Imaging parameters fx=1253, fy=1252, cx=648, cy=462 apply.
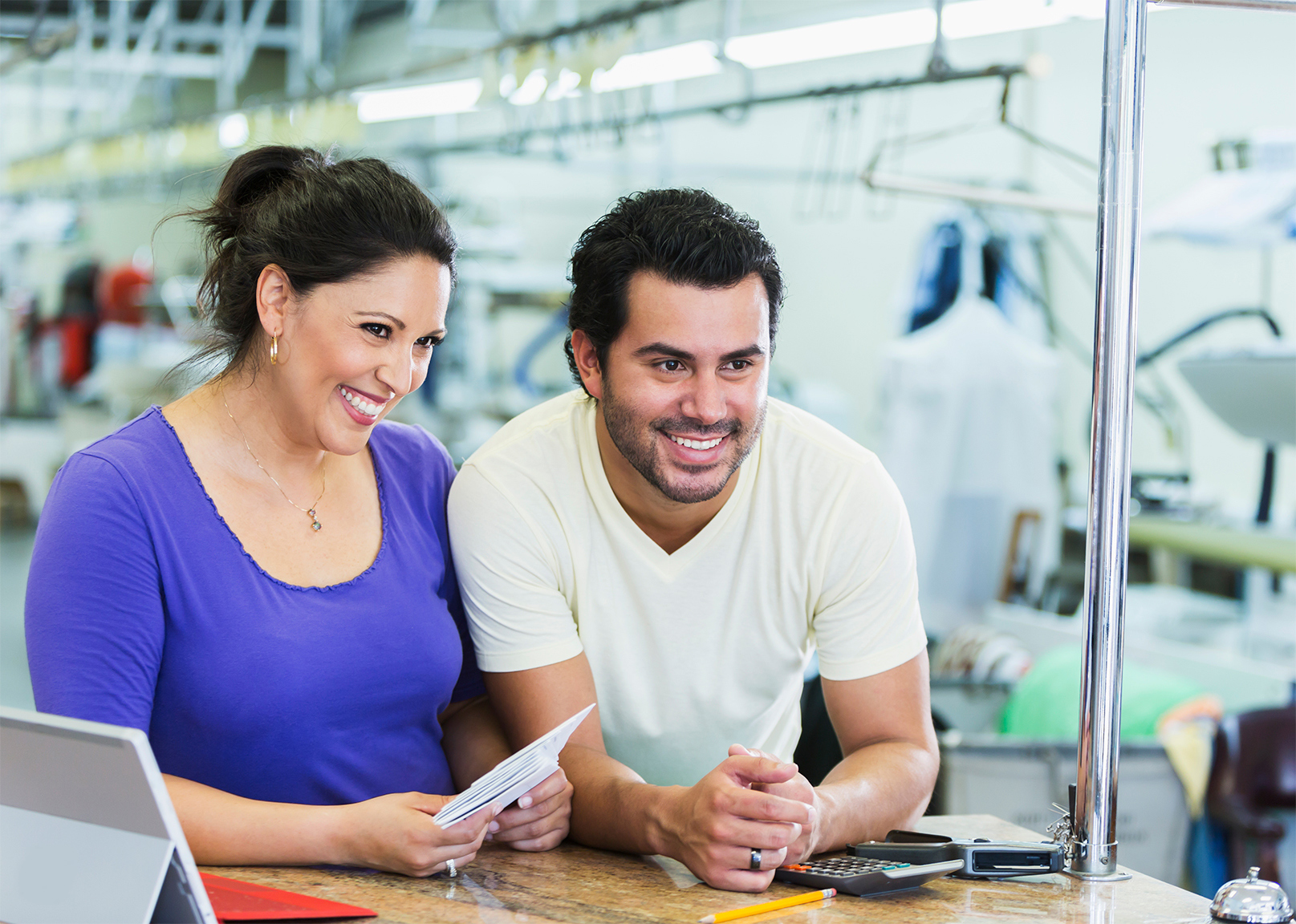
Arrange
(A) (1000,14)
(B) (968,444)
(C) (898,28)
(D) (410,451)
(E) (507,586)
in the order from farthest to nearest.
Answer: (B) (968,444) → (C) (898,28) → (A) (1000,14) → (D) (410,451) → (E) (507,586)

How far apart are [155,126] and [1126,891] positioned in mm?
6415

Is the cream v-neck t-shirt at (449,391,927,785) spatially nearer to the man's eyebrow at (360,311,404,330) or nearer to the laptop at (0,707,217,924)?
the man's eyebrow at (360,311,404,330)

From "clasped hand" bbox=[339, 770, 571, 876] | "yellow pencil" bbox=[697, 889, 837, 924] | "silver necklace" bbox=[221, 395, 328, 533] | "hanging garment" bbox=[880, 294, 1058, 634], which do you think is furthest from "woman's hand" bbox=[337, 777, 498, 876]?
"hanging garment" bbox=[880, 294, 1058, 634]

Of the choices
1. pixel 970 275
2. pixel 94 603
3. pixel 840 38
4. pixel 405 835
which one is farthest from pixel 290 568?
pixel 970 275

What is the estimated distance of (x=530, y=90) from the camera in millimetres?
3703

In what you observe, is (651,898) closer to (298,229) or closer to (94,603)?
(94,603)

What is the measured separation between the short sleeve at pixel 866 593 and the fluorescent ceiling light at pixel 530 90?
2211 mm

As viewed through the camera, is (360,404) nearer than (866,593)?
Yes

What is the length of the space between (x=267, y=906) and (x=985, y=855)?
28.3 inches

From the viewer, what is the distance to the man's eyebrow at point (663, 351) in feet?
5.04

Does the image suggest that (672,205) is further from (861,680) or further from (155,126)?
(155,126)

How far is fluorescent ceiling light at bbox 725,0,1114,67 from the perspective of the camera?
2695mm

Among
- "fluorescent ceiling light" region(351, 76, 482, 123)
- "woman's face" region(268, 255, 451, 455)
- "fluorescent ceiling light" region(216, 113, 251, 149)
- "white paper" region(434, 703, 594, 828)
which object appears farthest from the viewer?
"fluorescent ceiling light" region(216, 113, 251, 149)

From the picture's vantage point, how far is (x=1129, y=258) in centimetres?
130
